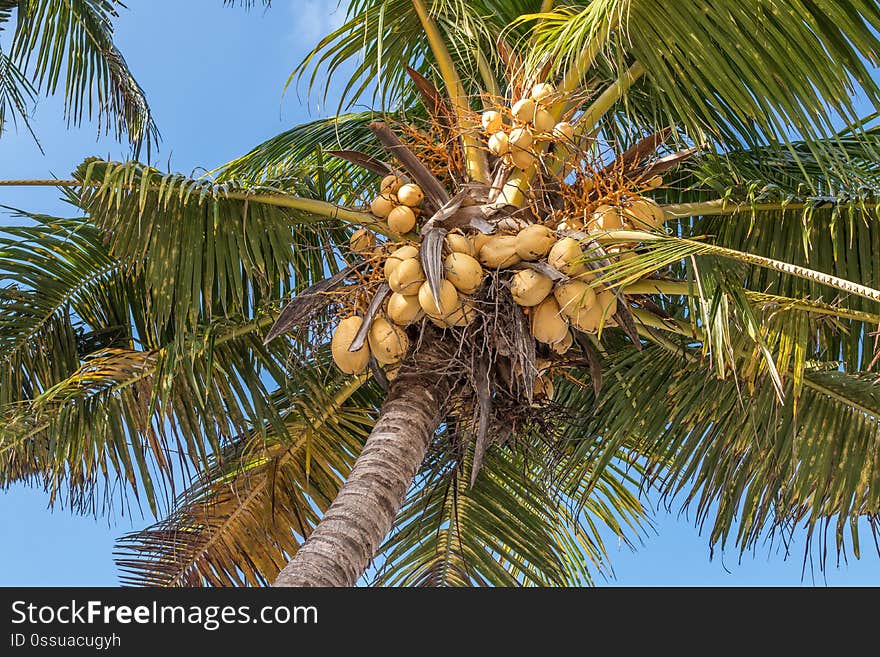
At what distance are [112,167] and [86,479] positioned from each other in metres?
1.53

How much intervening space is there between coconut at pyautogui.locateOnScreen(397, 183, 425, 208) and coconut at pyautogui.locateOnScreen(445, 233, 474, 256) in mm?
317

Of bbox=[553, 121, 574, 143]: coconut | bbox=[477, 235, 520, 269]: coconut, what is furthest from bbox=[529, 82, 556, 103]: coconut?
bbox=[477, 235, 520, 269]: coconut

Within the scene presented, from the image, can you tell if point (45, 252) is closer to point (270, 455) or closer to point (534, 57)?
point (270, 455)

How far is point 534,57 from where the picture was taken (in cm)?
404

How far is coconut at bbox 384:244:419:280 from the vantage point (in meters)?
3.59

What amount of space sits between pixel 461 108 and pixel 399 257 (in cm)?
81

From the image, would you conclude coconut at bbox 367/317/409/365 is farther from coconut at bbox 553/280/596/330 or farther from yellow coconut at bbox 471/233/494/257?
coconut at bbox 553/280/596/330

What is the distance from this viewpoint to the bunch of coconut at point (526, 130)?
3.83m

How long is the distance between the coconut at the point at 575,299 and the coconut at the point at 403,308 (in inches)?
20.3

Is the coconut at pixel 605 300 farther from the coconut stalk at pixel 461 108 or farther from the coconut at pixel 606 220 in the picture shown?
Result: the coconut stalk at pixel 461 108

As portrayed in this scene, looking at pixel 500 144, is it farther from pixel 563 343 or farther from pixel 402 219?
pixel 563 343

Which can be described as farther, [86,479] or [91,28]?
[91,28]

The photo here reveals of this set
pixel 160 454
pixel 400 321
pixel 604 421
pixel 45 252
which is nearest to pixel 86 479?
pixel 160 454

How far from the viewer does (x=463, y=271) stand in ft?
11.4
